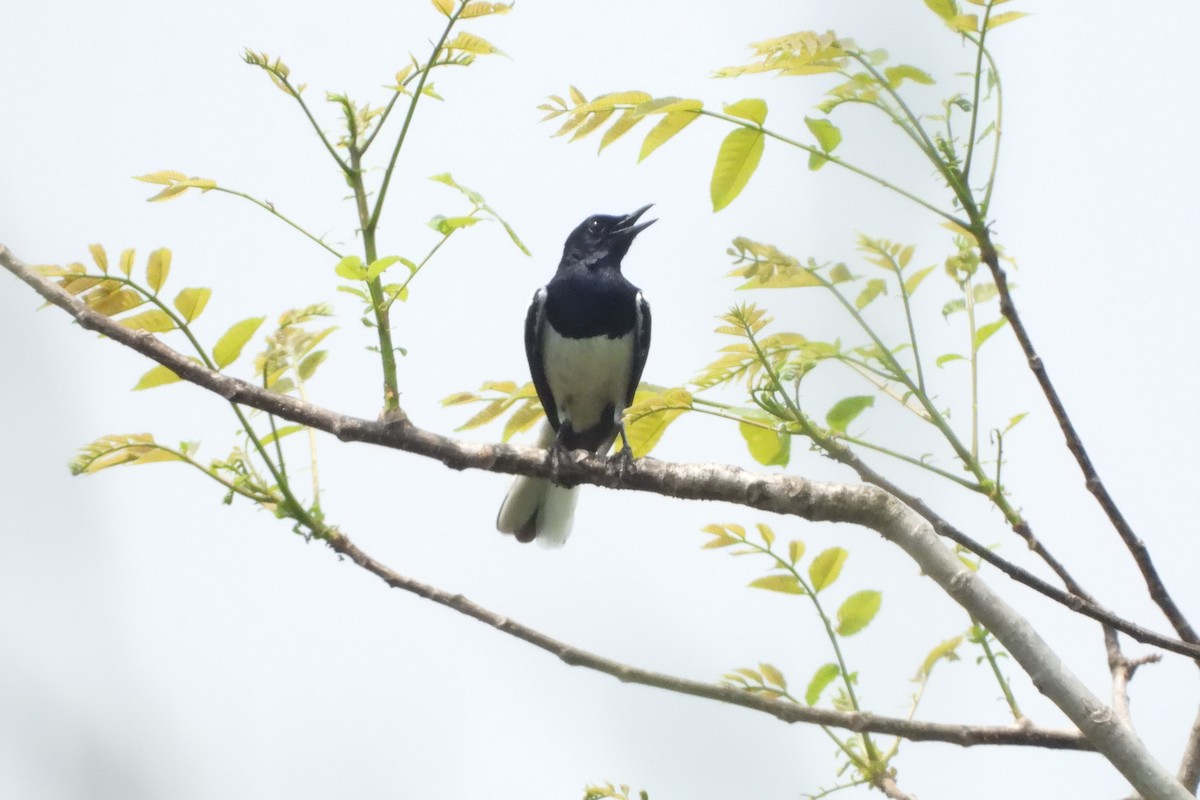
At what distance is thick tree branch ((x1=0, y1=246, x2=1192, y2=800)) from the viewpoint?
2010 millimetres

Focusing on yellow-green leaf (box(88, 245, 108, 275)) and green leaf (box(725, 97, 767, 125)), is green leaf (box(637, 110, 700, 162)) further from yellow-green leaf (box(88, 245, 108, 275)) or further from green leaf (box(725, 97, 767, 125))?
yellow-green leaf (box(88, 245, 108, 275))

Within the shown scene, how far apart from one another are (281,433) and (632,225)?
303cm

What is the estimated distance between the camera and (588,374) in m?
4.93

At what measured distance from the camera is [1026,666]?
2.03 m

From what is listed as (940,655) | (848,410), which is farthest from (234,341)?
(940,655)

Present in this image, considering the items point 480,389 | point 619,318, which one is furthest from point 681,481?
point 619,318

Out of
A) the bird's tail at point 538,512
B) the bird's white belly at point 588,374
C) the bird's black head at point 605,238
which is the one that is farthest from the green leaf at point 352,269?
the bird's black head at point 605,238

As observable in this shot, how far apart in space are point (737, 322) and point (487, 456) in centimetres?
57

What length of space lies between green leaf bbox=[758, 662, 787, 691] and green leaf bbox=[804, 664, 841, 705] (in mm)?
75

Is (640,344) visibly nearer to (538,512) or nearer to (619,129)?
(538,512)

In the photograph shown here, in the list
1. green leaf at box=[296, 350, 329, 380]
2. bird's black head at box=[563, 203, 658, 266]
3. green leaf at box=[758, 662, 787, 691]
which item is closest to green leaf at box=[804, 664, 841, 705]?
green leaf at box=[758, 662, 787, 691]

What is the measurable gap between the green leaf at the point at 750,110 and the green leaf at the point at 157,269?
115 centimetres

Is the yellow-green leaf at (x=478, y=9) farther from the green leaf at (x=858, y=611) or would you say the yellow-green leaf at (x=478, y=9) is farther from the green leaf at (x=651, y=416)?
the green leaf at (x=858, y=611)

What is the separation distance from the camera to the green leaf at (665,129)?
7.78 ft
